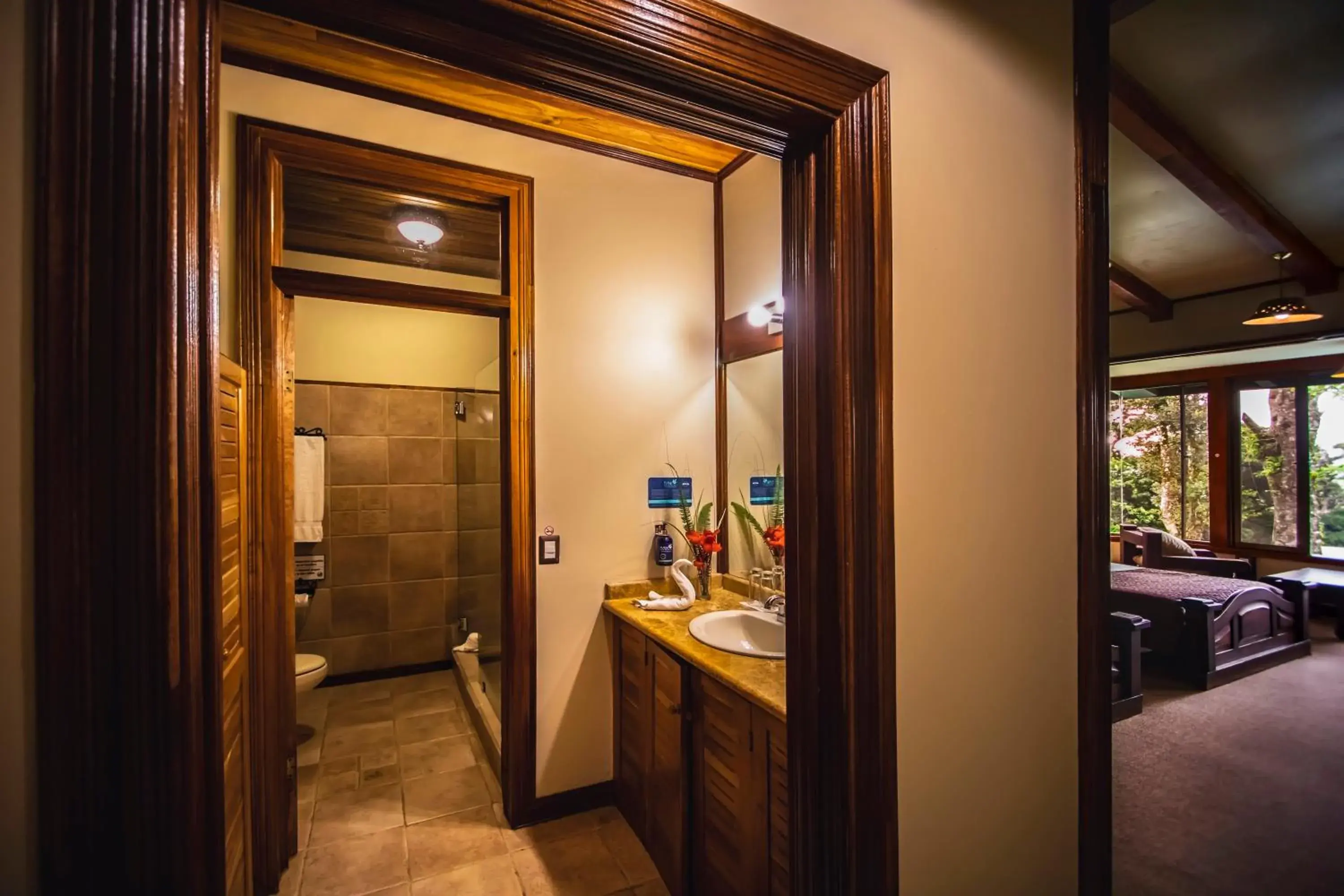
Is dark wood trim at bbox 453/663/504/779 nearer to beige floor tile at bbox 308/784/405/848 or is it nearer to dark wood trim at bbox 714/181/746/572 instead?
beige floor tile at bbox 308/784/405/848

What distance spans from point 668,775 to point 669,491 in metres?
1.19

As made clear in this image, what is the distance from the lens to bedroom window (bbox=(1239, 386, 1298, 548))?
20.0 feet

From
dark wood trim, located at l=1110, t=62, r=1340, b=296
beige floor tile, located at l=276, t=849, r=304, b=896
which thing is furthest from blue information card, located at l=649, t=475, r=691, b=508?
dark wood trim, located at l=1110, t=62, r=1340, b=296

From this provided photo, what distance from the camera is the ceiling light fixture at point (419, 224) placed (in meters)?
3.10

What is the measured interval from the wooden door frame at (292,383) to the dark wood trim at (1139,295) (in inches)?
205

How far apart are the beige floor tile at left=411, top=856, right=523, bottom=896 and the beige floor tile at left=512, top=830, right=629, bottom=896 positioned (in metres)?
0.04

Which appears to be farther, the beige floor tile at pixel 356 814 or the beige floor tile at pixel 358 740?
the beige floor tile at pixel 358 740

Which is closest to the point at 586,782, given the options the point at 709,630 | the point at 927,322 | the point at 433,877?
the point at 433,877

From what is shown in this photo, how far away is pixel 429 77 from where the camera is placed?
7.00ft

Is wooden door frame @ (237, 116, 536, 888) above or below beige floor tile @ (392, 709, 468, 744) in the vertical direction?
above

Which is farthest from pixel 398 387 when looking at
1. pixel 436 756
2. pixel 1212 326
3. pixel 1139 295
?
pixel 1212 326

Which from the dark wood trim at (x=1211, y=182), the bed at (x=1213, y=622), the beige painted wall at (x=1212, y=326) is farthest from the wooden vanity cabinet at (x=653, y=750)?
the beige painted wall at (x=1212, y=326)

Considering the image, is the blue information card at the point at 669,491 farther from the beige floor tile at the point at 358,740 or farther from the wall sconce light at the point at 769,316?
the beige floor tile at the point at 358,740

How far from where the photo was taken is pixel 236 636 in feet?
5.19
